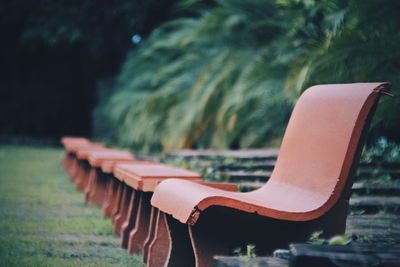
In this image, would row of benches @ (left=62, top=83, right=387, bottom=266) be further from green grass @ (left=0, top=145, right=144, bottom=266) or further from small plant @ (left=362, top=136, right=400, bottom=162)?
small plant @ (left=362, top=136, right=400, bottom=162)

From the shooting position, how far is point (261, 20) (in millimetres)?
7047

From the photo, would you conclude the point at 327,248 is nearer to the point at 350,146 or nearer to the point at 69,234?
the point at 350,146

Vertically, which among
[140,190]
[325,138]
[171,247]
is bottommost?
[171,247]

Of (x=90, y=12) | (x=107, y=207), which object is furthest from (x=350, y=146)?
(x=90, y=12)

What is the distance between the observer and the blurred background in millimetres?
3596

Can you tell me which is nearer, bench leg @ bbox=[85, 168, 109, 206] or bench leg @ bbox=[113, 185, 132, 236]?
bench leg @ bbox=[113, 185, 132, 236]

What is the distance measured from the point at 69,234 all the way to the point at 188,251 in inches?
61.3

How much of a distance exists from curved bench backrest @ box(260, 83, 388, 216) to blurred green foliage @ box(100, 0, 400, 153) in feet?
2.60

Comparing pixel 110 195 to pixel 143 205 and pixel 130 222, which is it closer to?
pixel 130 222

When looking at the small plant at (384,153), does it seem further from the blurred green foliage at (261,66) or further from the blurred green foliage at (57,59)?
the blurred green foliage at (57,59)

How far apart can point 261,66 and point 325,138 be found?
13.0 feet

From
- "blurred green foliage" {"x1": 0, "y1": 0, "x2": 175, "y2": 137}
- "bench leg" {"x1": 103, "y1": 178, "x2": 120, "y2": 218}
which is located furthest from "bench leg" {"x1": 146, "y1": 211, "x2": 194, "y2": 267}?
"blurred green foliage" {"x1": 0, "y1": 0, "x2": 175, "y2": 137}

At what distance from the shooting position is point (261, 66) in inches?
250

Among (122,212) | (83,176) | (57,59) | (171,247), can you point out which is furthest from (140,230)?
(57,59)
